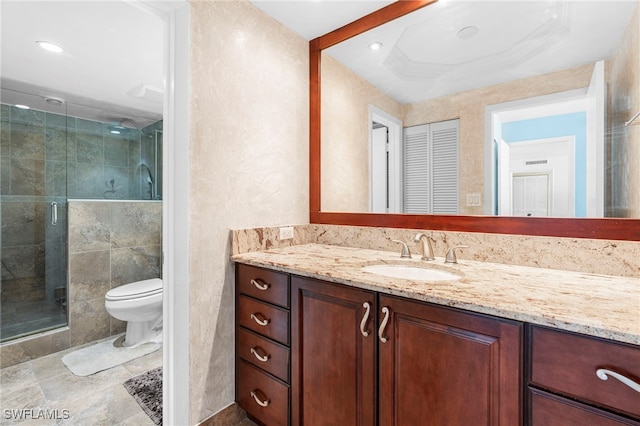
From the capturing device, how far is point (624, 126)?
44.4 inches

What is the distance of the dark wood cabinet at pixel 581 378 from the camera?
2.16ft

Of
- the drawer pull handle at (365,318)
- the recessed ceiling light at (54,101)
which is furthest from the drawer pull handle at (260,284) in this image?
the recessed ceiling light at (54,101)

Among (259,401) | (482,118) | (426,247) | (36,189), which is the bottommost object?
(259,401)

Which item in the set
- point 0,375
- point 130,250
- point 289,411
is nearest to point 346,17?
point 289,411

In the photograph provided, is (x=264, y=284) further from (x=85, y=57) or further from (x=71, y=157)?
(x=71, y=157)

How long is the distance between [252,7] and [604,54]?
1.67 meters

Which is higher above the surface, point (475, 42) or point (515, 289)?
point (475, 42)

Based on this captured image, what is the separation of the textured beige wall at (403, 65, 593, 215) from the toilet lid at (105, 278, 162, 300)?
7.94ft

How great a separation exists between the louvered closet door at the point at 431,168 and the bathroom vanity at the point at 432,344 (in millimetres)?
330

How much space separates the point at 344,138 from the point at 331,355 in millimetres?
1339

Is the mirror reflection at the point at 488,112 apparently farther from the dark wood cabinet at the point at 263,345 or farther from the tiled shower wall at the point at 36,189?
the tiled shower wall at the point at 36,189

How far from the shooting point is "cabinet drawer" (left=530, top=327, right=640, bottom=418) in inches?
25.9

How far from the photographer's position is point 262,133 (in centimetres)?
171

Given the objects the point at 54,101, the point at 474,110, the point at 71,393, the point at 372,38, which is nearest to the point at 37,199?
the point at 54,101
